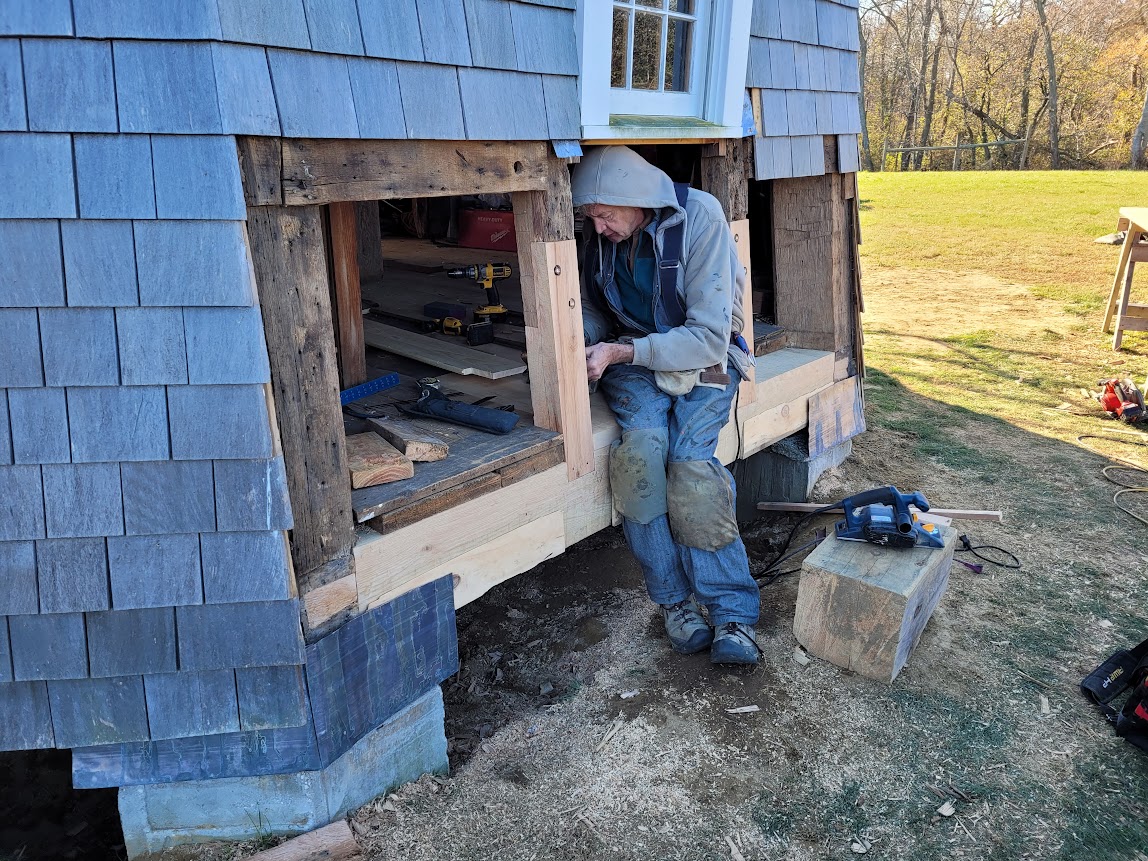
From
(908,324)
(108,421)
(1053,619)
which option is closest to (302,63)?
(108,421)

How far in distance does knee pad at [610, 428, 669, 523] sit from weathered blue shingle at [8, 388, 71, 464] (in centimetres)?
196

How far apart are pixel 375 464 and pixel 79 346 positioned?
93 cm

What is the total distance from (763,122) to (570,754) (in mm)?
2957

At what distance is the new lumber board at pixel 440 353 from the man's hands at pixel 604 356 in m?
0.54

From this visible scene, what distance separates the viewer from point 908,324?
9.09 meters

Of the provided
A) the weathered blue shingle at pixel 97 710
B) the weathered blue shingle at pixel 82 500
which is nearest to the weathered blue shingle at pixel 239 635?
the weathered blue shingle at pixel 97 710

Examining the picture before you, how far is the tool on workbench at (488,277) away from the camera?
4414mm

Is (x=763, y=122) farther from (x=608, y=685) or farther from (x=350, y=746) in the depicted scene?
(x=350, y=746)

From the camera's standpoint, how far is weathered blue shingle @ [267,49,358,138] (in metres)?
A: 2.25

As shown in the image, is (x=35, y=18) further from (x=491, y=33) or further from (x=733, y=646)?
(x=733, y=646)

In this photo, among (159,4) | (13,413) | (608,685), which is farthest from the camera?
(608,685)

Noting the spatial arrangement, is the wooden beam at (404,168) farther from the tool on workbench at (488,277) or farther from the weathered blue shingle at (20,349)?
the tool on workbench at (488,277)

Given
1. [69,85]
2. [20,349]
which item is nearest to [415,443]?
[20,349]

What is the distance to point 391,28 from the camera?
8.08ft
